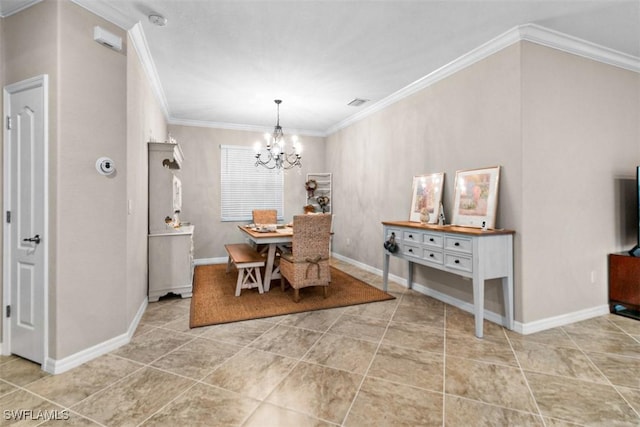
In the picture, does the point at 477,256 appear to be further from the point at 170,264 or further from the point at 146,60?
the point at 146,60

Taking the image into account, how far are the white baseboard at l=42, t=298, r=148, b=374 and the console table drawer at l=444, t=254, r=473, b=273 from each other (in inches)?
118

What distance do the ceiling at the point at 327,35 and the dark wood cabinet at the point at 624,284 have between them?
7.05 ft

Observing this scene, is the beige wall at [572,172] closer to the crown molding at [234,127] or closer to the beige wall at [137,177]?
the beige wall at [137,177]

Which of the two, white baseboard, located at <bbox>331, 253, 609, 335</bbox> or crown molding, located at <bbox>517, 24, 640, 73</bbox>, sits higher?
crown molding, located at <bbox>517, 24, 640, 73</bbox>

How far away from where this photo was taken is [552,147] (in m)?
2.89

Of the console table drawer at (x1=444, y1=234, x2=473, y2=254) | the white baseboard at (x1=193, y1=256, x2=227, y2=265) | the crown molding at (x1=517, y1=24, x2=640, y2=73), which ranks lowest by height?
the white baseboard at (x1=193, y1=256, x2=227, y2=265)

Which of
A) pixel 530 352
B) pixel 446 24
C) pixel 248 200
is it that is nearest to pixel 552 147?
pixel 446 24

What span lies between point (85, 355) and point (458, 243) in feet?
10.6

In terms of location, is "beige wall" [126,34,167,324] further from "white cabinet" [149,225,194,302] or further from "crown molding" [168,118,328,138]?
"crown molding" [168,118,328,138]

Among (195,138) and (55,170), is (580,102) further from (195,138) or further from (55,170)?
(195,138)

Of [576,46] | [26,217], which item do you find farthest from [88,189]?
[576,46]

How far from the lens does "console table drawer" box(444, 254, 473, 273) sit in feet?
9.03

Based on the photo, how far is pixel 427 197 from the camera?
12.5 ft

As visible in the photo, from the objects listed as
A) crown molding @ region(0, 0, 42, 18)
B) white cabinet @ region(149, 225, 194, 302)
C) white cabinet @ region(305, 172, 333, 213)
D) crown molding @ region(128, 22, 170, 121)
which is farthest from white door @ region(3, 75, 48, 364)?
white cabinet @ region(305, 172, 333, 213)
